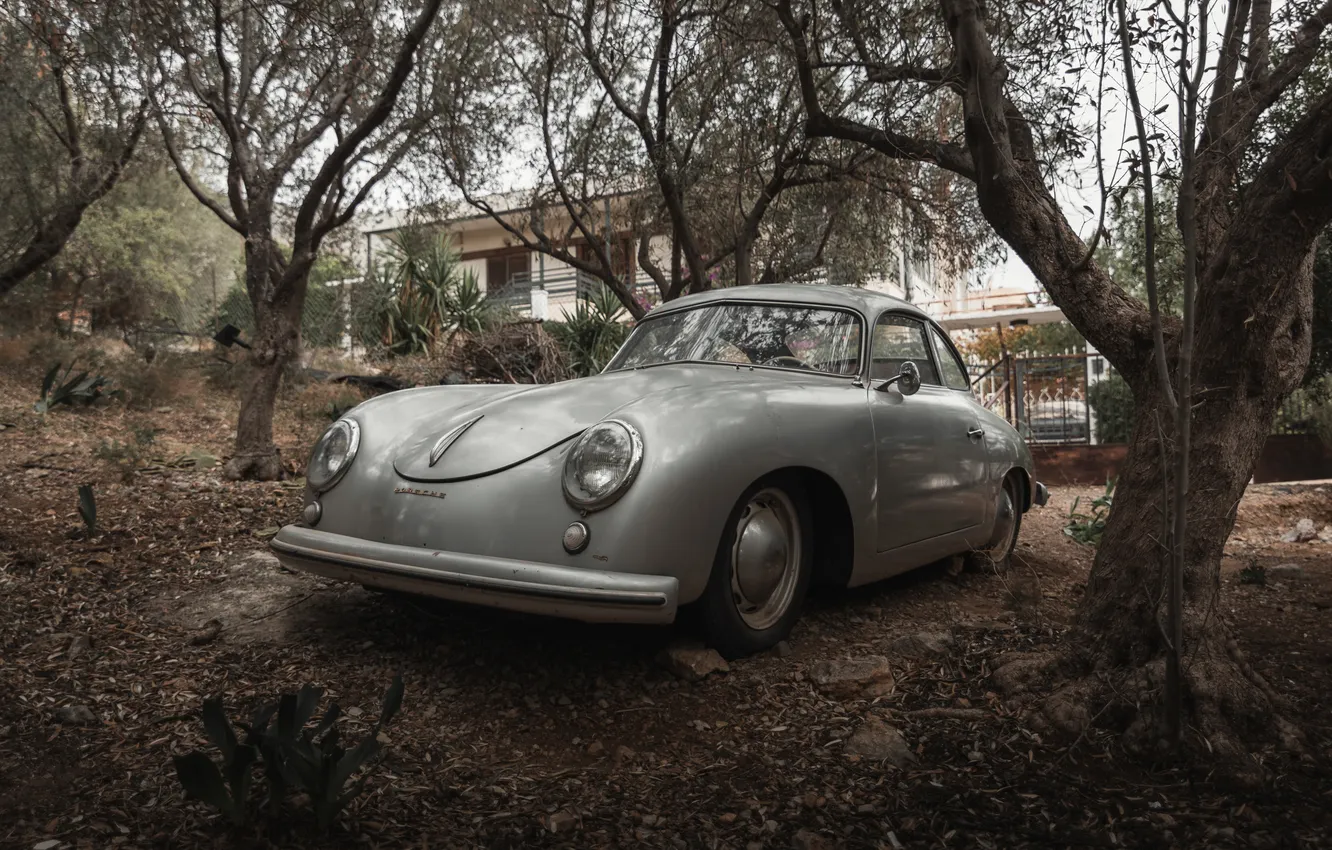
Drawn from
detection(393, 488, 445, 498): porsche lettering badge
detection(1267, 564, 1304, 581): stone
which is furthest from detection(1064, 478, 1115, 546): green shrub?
detection(393, 488, 445, 498): porsche lettering badge

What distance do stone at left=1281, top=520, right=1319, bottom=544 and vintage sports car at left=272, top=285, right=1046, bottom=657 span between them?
3.90 m

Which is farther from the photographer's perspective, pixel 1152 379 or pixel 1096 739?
pixel 1152 379

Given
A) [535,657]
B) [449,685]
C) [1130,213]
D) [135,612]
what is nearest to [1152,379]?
[535,657]

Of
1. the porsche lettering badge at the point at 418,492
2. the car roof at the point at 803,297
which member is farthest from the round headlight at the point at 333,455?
the car roof at the point at 803,297

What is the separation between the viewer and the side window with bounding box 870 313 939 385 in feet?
14.0

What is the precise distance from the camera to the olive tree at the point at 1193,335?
258cm

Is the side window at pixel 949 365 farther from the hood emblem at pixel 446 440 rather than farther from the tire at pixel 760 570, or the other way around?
the hood emblem at pixel 446 440

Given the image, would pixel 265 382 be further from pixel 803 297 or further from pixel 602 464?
pixel 602 464

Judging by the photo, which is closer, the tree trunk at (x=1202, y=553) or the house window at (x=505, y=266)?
the tree trunk at (x=1202, y=553)

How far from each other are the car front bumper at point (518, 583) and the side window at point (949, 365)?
2.62 m

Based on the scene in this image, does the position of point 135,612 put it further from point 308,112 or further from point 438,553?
point 308,112

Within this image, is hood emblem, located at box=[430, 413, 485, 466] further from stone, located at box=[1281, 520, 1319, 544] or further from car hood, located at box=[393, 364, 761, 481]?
stone, located at box=[1281, 520, 1319, 544]

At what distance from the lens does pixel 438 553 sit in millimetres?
3000

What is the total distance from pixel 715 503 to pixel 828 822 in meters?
1.02
